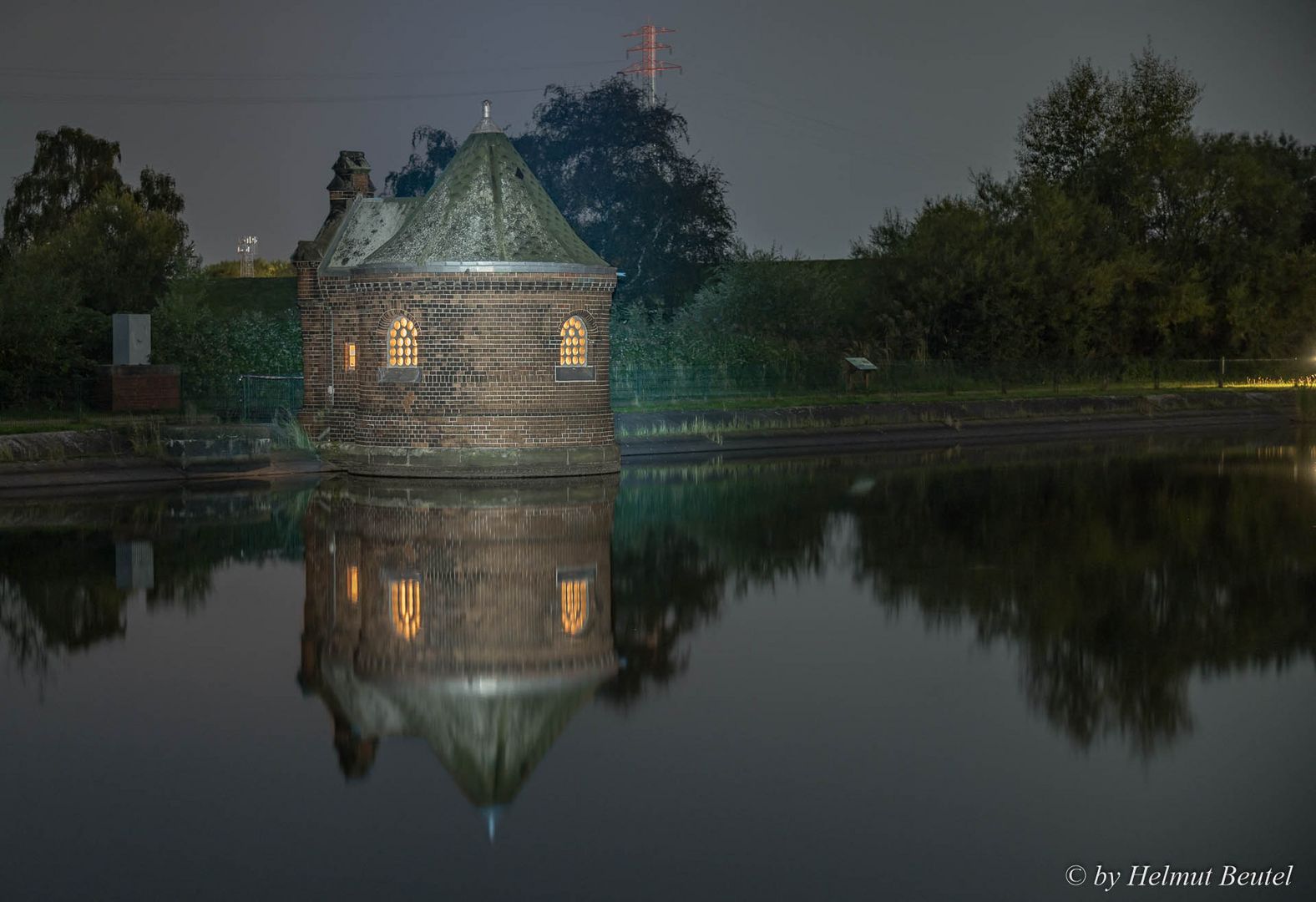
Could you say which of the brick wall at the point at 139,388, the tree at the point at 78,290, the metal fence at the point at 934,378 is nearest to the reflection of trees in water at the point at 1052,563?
the metal fence at the point at 934,378

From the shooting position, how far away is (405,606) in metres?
13.9

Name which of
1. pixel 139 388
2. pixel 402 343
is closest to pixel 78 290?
pixel 139 388

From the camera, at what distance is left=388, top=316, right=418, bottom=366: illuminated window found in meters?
27.6

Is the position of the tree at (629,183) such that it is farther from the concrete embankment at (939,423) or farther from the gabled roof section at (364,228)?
the gabled roof section at (364,228)

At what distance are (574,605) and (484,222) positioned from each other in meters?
14.6

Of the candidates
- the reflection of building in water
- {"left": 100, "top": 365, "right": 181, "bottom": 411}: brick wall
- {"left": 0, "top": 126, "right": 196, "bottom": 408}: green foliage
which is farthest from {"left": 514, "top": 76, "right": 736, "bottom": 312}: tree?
the reflection of building in water

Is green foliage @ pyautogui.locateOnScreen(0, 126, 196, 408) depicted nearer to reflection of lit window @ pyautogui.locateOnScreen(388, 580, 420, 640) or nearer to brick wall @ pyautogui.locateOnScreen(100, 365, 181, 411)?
brick wall @ pyautogui.locateOnScreen(100, 365, 181, 411)

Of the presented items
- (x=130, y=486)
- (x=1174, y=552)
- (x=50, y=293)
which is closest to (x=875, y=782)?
(x=1174, y=552)

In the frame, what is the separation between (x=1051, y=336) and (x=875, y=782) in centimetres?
5061

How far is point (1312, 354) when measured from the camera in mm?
66500

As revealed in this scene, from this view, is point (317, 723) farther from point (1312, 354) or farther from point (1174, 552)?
point (1312, 354)

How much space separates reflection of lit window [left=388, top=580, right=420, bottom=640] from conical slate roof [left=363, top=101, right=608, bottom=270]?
491 inches

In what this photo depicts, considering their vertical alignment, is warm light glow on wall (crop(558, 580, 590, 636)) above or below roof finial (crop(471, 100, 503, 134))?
below

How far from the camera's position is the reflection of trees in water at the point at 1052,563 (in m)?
11.4
